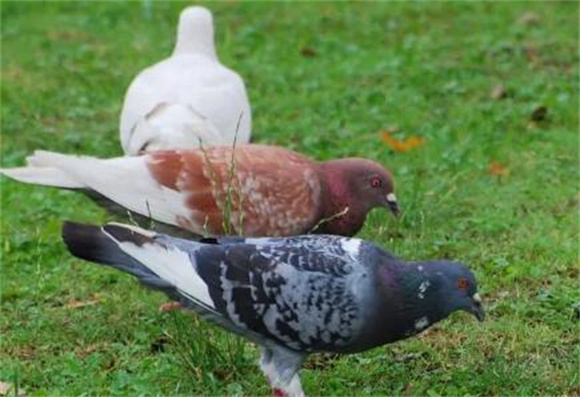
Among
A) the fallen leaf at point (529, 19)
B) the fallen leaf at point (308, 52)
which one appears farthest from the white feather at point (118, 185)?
the fallen leaf at point (529, 19)

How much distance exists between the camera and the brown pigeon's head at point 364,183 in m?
5.86

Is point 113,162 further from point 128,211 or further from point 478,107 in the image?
point 478,107

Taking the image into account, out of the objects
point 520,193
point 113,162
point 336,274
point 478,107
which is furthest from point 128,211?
point 478,107

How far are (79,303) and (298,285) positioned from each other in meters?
1.63

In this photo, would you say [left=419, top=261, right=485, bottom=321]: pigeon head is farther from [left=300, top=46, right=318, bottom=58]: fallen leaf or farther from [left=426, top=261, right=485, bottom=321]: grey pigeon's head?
[left=300, top=46, right=318, bottom=58]: fallen leaf

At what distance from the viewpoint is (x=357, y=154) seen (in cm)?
789

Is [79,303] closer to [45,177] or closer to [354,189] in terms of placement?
[45,177]

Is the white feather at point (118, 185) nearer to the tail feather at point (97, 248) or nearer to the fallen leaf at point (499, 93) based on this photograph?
the tail feather at point (97, 248)

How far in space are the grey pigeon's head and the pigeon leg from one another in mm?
504

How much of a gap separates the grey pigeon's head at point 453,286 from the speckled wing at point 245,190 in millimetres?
1143

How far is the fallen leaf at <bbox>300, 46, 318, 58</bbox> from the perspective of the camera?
10.1m

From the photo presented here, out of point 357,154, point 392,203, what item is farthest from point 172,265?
point 357,154

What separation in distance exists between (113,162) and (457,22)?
5520 mm

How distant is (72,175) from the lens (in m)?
5.69
